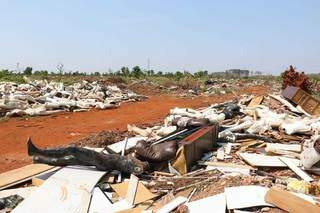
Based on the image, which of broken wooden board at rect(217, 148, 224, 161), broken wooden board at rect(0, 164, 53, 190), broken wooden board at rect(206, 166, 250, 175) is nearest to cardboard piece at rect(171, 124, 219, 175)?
broken wooden board at rect(217, 148, 224, 161)

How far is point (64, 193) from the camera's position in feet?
16.9

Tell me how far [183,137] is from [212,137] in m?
0.52

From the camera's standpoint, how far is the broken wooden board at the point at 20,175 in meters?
5.61

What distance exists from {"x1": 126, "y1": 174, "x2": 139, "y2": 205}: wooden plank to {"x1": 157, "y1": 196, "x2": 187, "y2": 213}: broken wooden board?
44 centimetres

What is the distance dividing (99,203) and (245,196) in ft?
5.41

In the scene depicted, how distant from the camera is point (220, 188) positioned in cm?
507

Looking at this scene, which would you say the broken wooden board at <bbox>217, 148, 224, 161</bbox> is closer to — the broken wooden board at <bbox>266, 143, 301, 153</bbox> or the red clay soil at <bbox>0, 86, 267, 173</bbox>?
the broken wooden board at <bbox>266, 143, 301, 153</bbox>

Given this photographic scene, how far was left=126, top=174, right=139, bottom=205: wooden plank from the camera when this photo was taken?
16.4 feet

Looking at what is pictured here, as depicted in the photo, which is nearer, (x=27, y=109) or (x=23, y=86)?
(x=27, y=109)

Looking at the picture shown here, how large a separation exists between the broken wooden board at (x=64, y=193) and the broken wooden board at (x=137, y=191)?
0.95 ft

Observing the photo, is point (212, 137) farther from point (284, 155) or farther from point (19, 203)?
point (19, 203)

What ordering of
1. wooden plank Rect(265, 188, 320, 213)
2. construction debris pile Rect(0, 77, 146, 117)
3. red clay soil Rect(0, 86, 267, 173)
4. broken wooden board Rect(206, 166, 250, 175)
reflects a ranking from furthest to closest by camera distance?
construction debris pile Rect(0, 77, 146, 117) → red clay soil Rect(0, 86, 267, 173) → broken wooden board Rect(206, 166, 250, 175) → wooden plank Rect(265, 188, 320, 213)

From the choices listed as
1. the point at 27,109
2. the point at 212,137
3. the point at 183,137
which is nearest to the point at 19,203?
the point at 183,137

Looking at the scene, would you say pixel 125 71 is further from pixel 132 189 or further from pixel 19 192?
pixel 132 189
